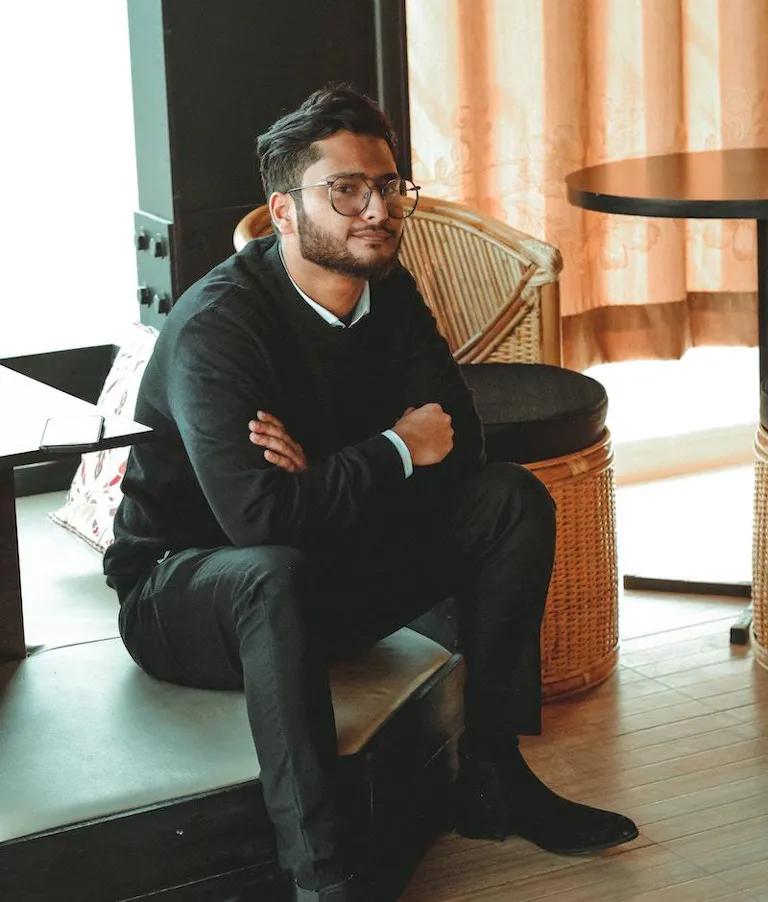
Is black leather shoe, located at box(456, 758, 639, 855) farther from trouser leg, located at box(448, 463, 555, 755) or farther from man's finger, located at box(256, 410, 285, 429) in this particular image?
man's finger, located at box(256, 410, 285, 429)

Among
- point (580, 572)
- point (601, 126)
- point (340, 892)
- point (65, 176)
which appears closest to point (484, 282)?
point (580, 572)

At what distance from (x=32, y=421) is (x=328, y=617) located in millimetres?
488

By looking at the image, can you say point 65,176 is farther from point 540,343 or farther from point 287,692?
point 287,692

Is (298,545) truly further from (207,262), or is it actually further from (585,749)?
(207,262)

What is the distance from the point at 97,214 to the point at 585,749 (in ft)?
5.07

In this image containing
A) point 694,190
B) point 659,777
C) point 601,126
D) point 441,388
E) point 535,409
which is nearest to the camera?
point 441,388

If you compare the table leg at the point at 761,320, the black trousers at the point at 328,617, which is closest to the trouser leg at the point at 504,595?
the black trousers at the point at 328,617

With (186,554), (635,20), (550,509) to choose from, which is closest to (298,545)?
(186,554)

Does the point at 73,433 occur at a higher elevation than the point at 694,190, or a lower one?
lower

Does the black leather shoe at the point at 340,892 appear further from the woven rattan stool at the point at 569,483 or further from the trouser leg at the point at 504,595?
the woven rattan stool at the point at 569,483

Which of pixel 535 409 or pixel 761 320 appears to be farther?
pixel 761 320

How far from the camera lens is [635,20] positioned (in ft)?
11.6

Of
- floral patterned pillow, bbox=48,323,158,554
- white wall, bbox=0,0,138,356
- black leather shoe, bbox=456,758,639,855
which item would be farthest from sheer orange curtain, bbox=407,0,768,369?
black leather shoe, bbox=456,758,639,855

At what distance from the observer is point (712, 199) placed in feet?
8.84
